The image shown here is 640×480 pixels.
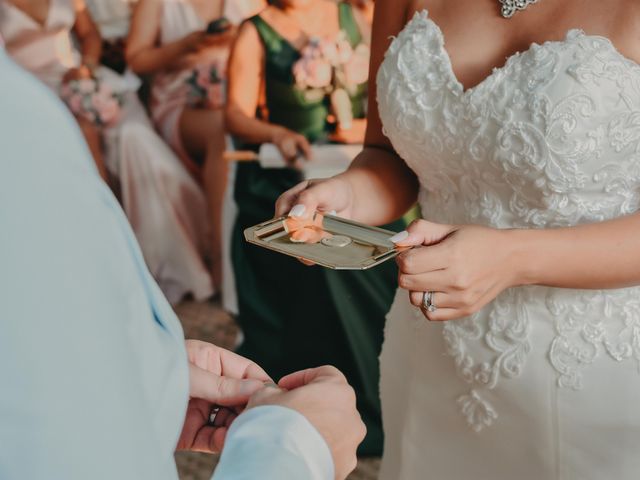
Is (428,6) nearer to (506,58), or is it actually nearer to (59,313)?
(506,58)

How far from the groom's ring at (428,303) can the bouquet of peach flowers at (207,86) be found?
280cm

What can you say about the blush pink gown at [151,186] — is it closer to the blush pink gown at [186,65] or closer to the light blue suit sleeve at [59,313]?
the blush pink gown at [186,65]

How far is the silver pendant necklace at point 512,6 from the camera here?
133 cm

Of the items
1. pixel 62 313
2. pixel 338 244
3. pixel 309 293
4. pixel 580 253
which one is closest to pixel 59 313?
pixel 62 313

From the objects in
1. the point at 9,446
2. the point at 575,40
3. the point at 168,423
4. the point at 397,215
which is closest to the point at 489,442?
the point at 397,215

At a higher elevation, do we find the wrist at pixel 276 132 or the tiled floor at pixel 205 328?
the wrist at pixel 276 132

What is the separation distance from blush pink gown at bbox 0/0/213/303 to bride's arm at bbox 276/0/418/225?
244cm

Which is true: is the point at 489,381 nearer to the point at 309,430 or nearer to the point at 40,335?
the point at 309,430

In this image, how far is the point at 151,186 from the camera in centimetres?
396

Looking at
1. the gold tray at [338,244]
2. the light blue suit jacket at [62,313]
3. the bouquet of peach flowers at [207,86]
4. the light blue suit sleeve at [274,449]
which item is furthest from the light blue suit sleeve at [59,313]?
the bouquet of peach flowers at [207,86]

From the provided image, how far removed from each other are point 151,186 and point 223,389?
326 centimetres

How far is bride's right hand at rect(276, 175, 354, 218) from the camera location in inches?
51.9

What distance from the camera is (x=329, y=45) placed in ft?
9.47

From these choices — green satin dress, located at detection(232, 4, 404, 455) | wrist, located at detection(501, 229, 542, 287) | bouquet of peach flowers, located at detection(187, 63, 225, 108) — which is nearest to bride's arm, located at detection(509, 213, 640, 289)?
wrist, located at detection(501, 229, 542, 287)
